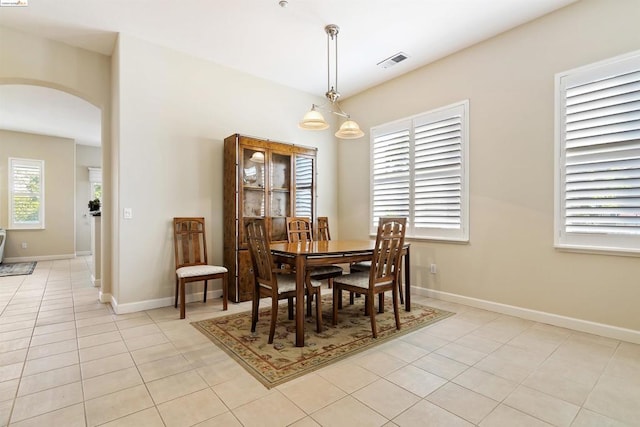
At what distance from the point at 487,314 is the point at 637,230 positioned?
1.50m

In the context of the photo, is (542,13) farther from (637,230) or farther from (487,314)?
(487,314)

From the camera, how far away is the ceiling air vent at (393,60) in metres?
3.93

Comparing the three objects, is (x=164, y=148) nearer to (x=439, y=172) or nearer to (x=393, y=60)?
(x=393, y=60)

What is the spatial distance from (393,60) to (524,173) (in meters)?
2.13

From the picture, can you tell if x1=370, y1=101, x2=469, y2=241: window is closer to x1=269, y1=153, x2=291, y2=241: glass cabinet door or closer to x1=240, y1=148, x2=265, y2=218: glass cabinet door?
x1=269, y1=153, x2=291, y2=241: glass cabinet door

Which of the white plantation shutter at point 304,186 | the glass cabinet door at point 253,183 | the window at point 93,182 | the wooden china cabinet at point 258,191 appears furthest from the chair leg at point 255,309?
the window at point 93,182

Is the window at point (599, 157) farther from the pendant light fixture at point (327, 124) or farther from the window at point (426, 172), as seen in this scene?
the pendant light fixture at point (327, 124)

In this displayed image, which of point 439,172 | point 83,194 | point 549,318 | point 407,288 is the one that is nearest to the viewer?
point 549,318

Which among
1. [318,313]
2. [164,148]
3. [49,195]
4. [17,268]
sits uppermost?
[164,148]

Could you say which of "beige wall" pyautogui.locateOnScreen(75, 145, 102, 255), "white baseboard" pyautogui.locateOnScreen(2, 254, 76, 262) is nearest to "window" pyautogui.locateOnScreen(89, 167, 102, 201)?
"beige wall" pyautogui.locateOnScreen(75, 145, 102, 255)

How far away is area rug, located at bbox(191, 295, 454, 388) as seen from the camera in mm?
2238

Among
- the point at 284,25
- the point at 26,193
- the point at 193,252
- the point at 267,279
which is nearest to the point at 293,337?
the point at 267,279

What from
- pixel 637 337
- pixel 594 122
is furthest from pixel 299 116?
pixel 637 337

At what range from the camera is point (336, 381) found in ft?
6.71
